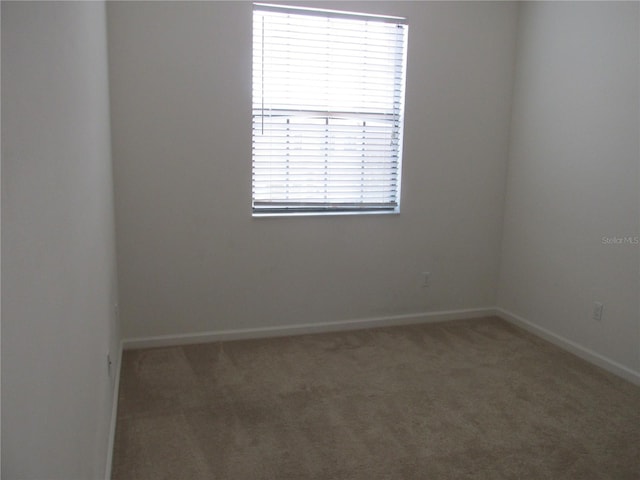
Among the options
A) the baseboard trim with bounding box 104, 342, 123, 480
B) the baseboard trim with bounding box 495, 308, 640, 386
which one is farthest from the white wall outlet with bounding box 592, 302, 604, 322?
the baseboard trim with bounding box 104, 342, 123, 480

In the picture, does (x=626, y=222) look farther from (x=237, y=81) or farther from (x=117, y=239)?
(x=117, y=239)

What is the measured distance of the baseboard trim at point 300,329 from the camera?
355 centimetres

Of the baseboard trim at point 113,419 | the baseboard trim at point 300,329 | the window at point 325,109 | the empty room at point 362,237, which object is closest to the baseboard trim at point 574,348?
the empty room at point 362,237

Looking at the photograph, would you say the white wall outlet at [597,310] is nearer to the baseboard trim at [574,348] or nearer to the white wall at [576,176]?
the white wall at [576,176]

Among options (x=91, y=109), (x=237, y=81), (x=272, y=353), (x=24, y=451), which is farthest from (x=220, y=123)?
(x=24, y=451)

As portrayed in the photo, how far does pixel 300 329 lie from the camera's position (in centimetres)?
388

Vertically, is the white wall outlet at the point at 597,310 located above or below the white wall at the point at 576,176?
below

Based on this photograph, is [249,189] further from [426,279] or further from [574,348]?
[574,348]

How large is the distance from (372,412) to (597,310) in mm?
1805

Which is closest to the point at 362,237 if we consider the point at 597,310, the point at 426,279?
the point at 426,279

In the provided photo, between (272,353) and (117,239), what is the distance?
130 centimetres

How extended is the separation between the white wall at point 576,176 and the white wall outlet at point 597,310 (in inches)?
1.3

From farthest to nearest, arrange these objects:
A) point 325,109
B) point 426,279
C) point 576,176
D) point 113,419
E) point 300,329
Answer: point 426,279 < point 300,329 < point 325,109 < point 576,176 < point 113,419

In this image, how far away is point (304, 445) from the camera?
94.4 inches
